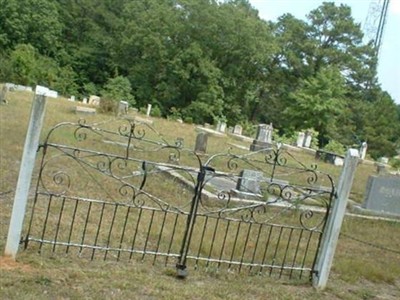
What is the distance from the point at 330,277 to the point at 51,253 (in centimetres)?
290

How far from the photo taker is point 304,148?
2412 centimetres

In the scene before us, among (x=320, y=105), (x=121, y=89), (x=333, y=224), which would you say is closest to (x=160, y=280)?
(x=333, y=224)

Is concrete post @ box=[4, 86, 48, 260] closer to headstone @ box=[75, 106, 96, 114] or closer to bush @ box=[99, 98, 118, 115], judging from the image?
headstone @ box=[75, 106, 96, 114]

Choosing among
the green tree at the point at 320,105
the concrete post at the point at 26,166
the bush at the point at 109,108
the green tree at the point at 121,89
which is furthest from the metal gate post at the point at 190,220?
the green tree at the point at 320,105

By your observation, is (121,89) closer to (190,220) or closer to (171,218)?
(171,218)

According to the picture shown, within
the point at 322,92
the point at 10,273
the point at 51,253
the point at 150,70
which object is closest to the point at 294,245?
the point at 51,253

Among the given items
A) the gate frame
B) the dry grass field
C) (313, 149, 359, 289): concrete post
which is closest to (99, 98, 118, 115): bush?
the dry grass field

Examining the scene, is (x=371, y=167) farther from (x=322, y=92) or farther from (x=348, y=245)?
(x=348, y=245)

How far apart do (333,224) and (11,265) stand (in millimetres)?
2917

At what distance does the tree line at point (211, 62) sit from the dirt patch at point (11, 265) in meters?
28.6

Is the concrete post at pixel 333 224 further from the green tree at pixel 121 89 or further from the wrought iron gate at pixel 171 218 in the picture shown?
the green tree at pixel 121 89

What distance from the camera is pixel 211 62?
3656 cm

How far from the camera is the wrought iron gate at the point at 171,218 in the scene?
4.55 metres

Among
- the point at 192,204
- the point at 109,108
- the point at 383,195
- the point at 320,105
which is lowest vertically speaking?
the point at 192,204
